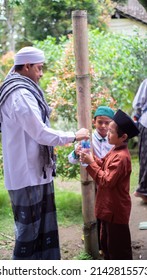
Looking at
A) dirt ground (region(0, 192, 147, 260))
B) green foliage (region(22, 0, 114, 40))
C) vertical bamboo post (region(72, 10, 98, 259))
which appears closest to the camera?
vertical bamboo post (region(72, 10, 98, 259))

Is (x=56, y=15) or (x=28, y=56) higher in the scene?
(x=56, y=15)

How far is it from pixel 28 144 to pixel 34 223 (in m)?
0.61

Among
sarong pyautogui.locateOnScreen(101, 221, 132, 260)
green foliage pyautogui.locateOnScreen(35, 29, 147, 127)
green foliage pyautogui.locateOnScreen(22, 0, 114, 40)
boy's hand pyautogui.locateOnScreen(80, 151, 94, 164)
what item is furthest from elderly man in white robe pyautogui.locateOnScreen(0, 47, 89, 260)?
green foliage pyautogui.locateOnScreen(22, 0, 114, 40)

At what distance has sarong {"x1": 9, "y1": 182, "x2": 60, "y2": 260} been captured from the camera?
108 inches

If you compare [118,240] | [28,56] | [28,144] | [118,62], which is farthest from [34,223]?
[118,62]

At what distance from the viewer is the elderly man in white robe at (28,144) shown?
2.55 meters

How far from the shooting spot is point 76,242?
3.91 metres

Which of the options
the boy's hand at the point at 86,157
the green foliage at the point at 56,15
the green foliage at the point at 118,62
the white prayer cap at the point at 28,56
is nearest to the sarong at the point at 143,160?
the green foliage at the point at 118,62

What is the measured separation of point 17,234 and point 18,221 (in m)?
0.10

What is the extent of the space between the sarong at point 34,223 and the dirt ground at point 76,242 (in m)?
0.65

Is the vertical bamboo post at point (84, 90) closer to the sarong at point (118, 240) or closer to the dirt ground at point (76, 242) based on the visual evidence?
the sarong at point (118, 240)

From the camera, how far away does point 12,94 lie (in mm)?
2580

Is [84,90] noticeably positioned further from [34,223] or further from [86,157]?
[34,223]

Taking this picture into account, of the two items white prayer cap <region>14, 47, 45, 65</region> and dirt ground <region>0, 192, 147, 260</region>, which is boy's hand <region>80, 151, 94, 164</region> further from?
dirt ground <region>0, 192, 147, 260</region>
